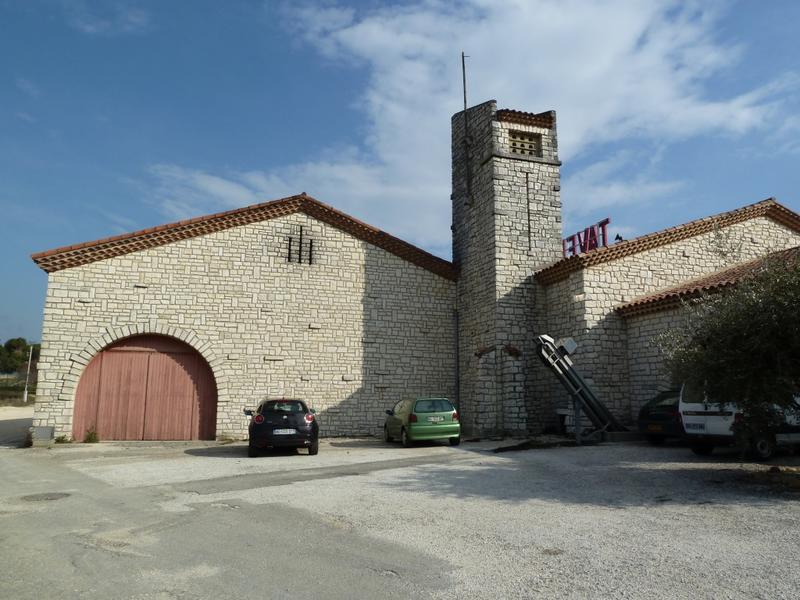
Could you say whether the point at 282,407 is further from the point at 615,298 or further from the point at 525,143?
the point at 525,143

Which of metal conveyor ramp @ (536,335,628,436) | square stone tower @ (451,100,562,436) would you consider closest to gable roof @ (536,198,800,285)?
square stone tower @ (451,100,562,436)

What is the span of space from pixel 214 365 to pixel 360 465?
6.79 m

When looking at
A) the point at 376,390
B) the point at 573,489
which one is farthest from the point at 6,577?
the point at 376,390

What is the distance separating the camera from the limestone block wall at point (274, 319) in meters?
14.8

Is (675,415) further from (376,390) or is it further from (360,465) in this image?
(376,390)

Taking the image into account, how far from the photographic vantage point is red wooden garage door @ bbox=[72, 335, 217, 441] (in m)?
14.7

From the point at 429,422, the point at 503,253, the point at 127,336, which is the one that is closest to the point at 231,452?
the point at 429,422

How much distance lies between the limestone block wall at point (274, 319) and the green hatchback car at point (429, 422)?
332cm

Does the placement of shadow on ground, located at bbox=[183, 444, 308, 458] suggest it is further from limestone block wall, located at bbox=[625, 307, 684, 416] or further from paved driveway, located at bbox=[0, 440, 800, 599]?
limestone block wall, located at bbox=[625, 307, 684, 416]

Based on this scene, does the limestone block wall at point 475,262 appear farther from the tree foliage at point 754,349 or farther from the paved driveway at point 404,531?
the tree foliage at point 754,349

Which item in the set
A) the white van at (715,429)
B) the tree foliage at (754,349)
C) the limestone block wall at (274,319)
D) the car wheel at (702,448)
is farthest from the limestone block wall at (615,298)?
the tree foliage at (754,349)

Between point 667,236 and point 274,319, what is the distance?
11452mm

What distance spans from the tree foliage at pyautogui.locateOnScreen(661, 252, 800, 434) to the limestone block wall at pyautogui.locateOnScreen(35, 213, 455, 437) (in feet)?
32.0

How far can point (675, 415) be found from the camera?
11578mm
